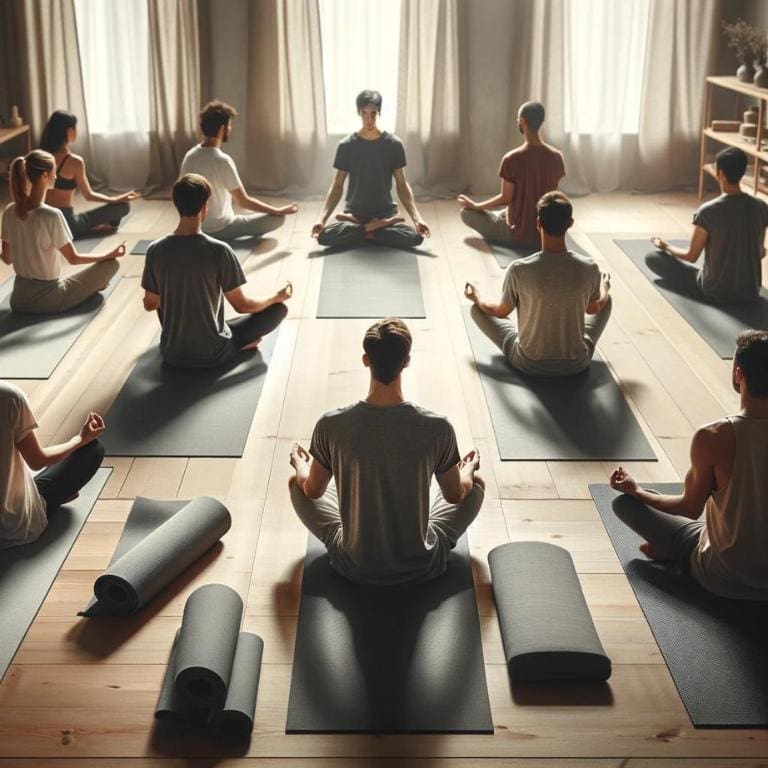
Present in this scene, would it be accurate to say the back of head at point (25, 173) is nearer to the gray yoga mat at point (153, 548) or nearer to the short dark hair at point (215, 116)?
the short dark hair at point (215, 116)

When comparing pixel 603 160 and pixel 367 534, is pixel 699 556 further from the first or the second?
pixel 603 160

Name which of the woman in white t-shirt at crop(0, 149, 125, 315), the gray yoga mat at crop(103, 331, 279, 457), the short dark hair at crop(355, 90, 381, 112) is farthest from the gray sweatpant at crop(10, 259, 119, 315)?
the short dark hair at crop(355, 90, 381, 112)

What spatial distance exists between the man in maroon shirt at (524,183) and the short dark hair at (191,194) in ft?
7.18

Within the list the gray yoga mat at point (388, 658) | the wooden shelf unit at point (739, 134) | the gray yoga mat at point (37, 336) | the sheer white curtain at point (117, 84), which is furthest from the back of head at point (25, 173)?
the wooden shelf unit at point (739, 134)

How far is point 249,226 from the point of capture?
647cm

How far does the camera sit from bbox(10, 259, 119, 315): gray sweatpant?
5199 mm

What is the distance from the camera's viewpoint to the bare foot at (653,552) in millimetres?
3107

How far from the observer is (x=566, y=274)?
4234 millimetres

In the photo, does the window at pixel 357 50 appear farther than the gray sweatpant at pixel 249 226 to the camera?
Yes

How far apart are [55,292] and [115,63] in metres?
3.05

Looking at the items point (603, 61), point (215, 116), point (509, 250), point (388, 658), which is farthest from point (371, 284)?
point (388, 658)

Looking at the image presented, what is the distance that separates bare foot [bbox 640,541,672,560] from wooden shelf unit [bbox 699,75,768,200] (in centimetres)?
387

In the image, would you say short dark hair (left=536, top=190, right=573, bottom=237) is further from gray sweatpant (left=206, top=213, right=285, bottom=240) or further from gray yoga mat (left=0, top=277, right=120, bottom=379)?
gray sweatpant (left=206, top=213, right=285, bottom=240)

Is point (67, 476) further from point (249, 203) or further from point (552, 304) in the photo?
point (249, 203)
